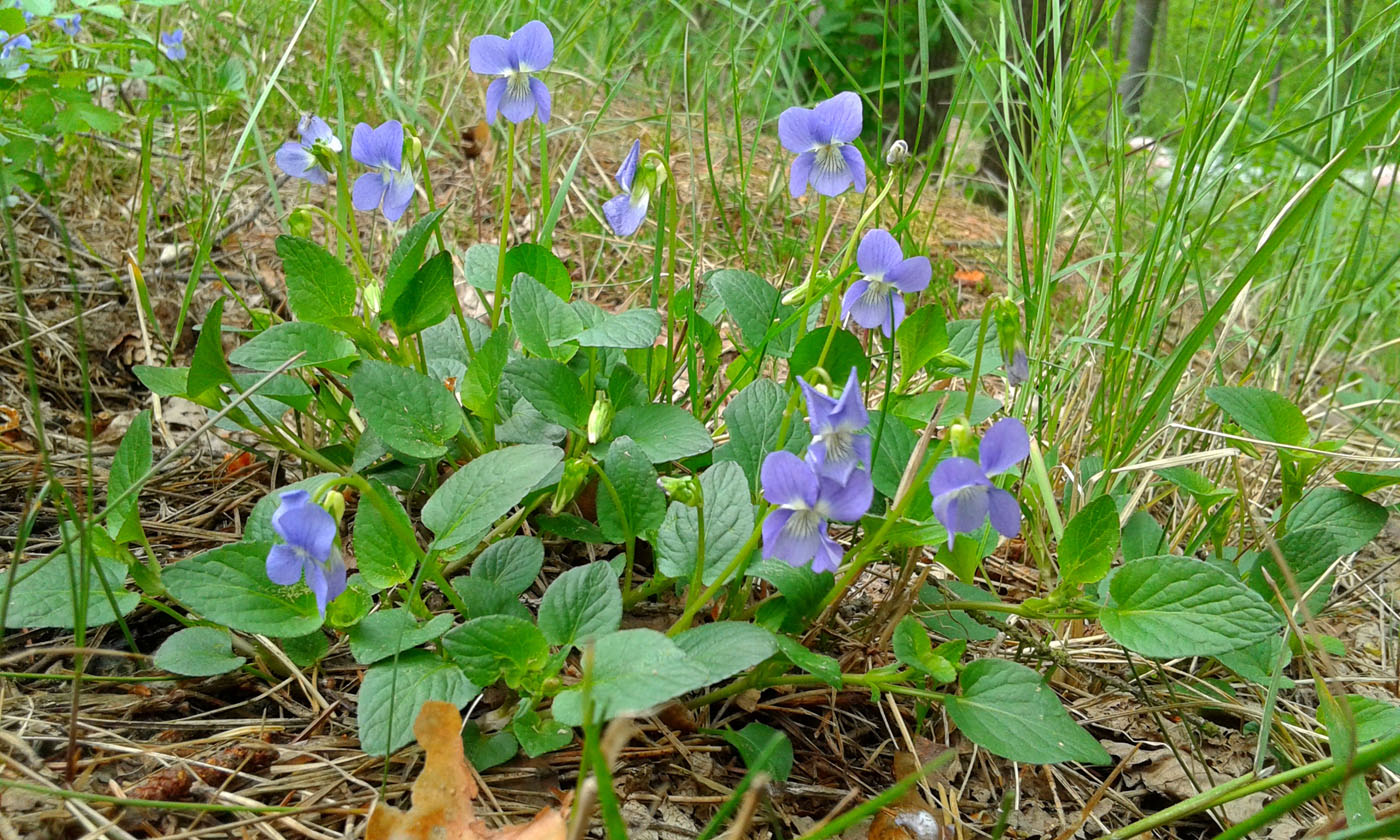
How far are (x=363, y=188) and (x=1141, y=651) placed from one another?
1343 millimetres

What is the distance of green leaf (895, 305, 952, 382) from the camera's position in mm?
1449

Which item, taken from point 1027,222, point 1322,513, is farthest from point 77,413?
point 1027,222

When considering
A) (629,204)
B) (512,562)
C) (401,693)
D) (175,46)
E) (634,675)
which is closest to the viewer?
(634,675)

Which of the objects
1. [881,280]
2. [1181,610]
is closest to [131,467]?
[881,280]

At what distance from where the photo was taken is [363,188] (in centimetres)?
158

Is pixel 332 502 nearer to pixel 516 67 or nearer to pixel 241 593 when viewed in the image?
pixel 241 593

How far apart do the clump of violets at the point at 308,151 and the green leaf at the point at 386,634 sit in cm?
79

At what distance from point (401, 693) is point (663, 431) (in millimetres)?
557

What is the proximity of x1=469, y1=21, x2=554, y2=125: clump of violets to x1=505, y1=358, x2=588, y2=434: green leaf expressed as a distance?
0.41 m

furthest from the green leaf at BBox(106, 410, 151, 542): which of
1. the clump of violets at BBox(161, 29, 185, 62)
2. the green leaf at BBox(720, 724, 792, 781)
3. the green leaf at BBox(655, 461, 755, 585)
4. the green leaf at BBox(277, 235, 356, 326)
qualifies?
the clump of violets at BBox(161, 29, 185, 62)

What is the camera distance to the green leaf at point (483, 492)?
4.10ft

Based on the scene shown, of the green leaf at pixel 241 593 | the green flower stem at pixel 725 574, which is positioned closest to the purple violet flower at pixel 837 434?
the green flower stem at pixel 725 574

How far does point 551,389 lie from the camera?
58.4 inches

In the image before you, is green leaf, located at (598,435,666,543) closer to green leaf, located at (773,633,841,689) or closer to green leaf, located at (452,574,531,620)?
green leaf, located at (452,574,531,620)
